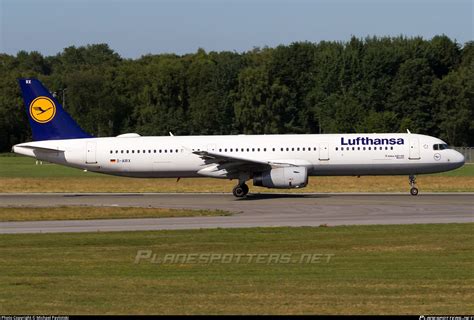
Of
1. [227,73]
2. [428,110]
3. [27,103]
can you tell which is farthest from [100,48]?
[27,103]

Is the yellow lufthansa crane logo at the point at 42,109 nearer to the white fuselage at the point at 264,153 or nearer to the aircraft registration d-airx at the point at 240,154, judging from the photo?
the aircraft registration d-airx at the point at 240,154

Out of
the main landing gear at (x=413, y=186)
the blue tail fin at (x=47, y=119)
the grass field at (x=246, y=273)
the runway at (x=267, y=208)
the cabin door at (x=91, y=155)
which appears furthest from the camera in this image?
the blue tail fin at (x=47, y=119)

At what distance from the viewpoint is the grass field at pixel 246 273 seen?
53.6 ft

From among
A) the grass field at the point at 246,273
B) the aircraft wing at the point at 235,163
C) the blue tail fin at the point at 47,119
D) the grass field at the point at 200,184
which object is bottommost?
the grass field at the point at 200,184

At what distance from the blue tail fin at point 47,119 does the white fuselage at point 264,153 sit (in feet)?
1.82

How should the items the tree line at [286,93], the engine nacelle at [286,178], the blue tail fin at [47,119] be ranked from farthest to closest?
1. the tree line at [286,93]
2. the blue tail fin at [47,119]
3. the engine nacelle at [286,178]

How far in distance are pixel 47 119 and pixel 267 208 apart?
16.2 meters

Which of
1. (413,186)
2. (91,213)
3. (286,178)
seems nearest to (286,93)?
(413,186)

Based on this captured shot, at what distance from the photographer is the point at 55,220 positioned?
35.1 metres

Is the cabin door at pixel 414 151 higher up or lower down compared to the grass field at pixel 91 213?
higher up

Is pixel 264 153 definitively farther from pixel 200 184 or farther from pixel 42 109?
pixel 42 109

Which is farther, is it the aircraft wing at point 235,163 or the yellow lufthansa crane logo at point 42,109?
the yellow lufthansa crane logo at point 42,109

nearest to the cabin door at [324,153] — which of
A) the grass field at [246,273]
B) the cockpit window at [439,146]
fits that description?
the cockpit window at [439,146]

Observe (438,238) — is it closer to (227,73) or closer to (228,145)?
(228,145)
